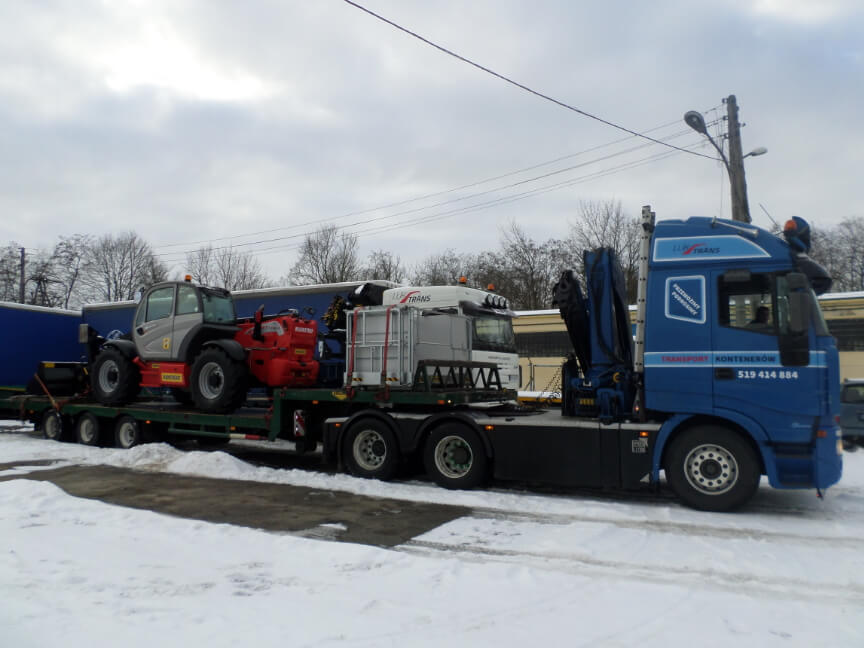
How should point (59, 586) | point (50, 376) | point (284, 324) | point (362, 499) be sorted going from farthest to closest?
point (50, 376) → point (284, 324) → point (362, 499) → point (59, 586)

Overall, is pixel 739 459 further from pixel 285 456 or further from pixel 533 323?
pixel 533 323

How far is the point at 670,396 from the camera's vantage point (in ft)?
24.9

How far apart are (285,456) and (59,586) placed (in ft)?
27.9

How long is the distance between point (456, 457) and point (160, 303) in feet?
22.6

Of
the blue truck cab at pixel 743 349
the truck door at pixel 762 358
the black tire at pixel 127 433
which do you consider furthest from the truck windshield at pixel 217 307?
the truck door at pixel 762 358

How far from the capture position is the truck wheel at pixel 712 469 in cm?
720

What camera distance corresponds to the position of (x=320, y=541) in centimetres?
622

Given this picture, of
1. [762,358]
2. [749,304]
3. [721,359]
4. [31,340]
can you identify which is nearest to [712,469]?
[721,359]

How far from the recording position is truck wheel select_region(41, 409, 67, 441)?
14.4 m

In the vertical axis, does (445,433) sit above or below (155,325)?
below

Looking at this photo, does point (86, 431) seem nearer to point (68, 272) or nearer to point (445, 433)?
point (445, 433)

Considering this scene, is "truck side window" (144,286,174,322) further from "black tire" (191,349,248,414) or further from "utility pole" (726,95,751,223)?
"utility pole" (726,95,751,223)

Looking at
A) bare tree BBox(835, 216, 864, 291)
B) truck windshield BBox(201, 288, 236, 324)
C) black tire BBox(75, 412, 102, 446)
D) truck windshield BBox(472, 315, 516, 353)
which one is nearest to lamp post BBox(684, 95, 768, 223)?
truck windshield BBox(472, 315, 516, 353)

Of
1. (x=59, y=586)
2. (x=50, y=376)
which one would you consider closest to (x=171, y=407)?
(x=50, y=376)
